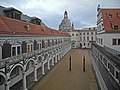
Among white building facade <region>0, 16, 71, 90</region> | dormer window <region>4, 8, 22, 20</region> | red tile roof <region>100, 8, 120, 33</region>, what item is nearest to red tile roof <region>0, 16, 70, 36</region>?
white building facade <region>0, 16, 71, 90</region>

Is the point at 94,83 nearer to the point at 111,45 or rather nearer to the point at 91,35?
the point at 111,45

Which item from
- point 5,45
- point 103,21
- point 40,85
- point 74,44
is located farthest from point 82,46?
point 5,45

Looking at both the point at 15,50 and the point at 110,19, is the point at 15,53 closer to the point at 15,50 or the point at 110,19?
the point at 15,50

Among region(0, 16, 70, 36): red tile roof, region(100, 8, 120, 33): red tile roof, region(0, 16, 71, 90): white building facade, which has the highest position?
region(100, 8, 120, 33): red tile roof

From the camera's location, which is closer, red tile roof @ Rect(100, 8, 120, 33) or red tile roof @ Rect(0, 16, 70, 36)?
red tile roof @ Rect(0, 16, 70, 36)

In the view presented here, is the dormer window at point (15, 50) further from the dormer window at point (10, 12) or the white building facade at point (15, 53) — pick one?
the dormer window at point (10, 12)

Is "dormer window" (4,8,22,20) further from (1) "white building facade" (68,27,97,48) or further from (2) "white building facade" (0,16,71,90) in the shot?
(1) "white building facade" (68,27,97,48)

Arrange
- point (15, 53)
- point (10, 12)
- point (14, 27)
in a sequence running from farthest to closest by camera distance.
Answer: point (10, 12) → point (14, 27) → point (15, 53)

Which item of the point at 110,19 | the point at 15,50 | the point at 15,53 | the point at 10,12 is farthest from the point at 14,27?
the point at 110,19

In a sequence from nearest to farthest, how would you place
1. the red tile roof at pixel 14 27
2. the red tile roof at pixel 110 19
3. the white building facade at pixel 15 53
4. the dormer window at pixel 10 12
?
1. the white building facade at pixel 15 53
2. the red tile roof at pixel 14 27
3. the dormer window at pixel 10 12
4. the red tile roof at pixel 110 19

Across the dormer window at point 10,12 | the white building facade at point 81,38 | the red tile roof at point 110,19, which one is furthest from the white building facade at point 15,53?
the white building facade at point 81,38

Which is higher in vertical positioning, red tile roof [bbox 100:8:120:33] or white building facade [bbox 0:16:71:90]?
red tile roof [bbox 100:8:120:33]

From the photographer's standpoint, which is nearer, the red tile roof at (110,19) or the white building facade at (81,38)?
the red tile roof at (110,19)

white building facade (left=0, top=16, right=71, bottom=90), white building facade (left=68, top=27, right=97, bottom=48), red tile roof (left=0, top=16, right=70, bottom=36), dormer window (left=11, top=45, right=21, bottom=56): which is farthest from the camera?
white building facade (left=68, top=27, right=97, bottom=48)
